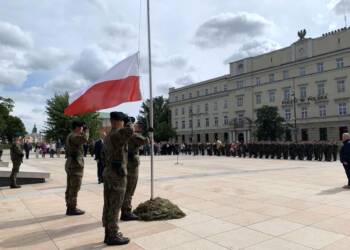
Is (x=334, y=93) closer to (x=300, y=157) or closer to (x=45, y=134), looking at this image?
(x=300, y=157)

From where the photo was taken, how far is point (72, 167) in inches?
324

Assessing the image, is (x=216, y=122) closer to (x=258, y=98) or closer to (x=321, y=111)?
(x=258, y=98)

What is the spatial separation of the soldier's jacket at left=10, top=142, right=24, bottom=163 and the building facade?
46186mm

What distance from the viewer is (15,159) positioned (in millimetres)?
12461

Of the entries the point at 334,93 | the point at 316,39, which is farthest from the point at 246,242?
the point at 316,39

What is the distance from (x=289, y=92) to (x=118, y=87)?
191 ft

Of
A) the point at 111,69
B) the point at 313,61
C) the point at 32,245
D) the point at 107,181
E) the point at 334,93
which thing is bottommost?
the point at 32,245

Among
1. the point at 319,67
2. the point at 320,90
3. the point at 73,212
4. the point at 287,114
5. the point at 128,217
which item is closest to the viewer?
the point at 128,217

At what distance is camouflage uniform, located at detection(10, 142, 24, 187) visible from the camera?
12469mm

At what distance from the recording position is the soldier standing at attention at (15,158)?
40.9 feet

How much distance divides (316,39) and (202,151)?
1214 inches

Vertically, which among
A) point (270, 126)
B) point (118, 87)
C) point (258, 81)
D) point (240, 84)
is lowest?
point (118, 87)

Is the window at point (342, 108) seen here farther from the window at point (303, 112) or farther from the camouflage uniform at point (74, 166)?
the camouflage uniform at point (74, 166)

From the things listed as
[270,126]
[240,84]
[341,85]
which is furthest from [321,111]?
[240,84]
